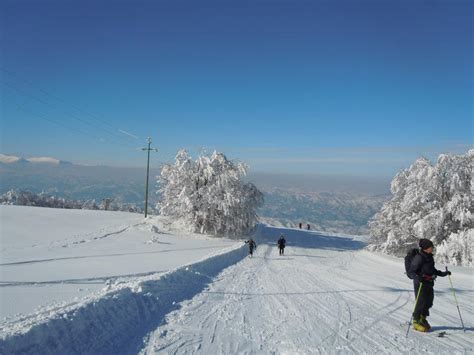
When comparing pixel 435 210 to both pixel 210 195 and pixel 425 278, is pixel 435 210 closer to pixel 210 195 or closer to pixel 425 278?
pixel 210 195

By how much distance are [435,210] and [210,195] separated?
2155 centimetres

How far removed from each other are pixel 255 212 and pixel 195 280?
→ 91.5 feet

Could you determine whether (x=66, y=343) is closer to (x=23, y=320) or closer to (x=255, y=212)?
(x=23, y=320)

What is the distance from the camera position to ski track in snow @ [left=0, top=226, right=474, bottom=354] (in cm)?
635

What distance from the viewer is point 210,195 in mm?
37312

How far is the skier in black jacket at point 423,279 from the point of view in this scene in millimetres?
8172

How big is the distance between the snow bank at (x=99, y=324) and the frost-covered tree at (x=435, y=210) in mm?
27392

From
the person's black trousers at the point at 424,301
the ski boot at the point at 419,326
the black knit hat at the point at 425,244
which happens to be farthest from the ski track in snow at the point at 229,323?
the black knit hat at the point at 425,244

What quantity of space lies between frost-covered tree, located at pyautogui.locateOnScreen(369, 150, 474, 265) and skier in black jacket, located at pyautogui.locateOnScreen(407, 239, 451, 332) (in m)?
23.6

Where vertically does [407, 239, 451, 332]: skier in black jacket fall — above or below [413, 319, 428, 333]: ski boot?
above

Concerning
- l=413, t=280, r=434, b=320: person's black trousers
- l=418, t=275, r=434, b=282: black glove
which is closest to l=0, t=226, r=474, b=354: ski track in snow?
l=413, t=280, r=434, b=320: person's black trousers

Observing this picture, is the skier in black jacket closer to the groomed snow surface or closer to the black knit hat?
the black knit hat

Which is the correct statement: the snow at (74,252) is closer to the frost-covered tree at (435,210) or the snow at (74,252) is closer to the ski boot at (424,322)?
the ski boot at (424,322)

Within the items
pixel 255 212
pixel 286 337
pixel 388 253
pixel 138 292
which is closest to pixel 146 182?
pixel 255 212
